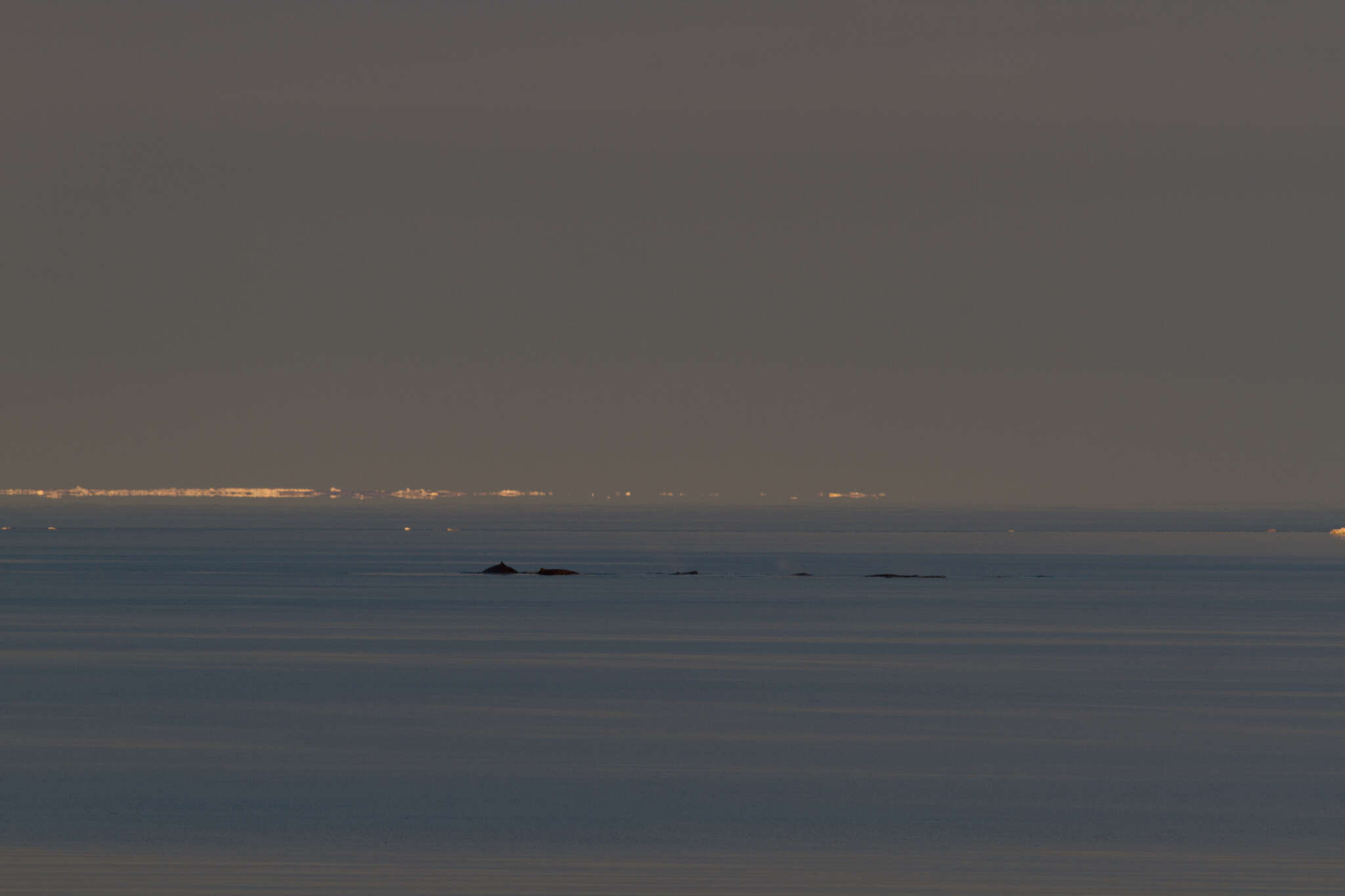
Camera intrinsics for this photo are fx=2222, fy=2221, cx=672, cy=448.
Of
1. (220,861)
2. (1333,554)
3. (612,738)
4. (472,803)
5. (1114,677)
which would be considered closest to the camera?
(220,861)

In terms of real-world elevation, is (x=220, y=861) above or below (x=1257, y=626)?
below

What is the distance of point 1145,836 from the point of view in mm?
26219

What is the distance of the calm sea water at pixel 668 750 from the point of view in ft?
79.2

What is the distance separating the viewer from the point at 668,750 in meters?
34.2

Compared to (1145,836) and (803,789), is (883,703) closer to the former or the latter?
(803,789)

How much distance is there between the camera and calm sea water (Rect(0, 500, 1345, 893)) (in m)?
24.1

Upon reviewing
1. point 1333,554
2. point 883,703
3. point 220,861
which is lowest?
point 220,861

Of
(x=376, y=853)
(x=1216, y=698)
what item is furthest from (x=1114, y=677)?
(x=376, y=853)

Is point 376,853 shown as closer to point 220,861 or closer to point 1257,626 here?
point 220,861

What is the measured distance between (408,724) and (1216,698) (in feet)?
53.0

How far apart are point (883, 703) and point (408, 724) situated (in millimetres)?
9584

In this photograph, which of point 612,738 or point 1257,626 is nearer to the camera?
point 612,738

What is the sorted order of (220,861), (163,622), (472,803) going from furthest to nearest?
(163,622) < (472,803) < (220,861)

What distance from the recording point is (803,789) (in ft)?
98.5
